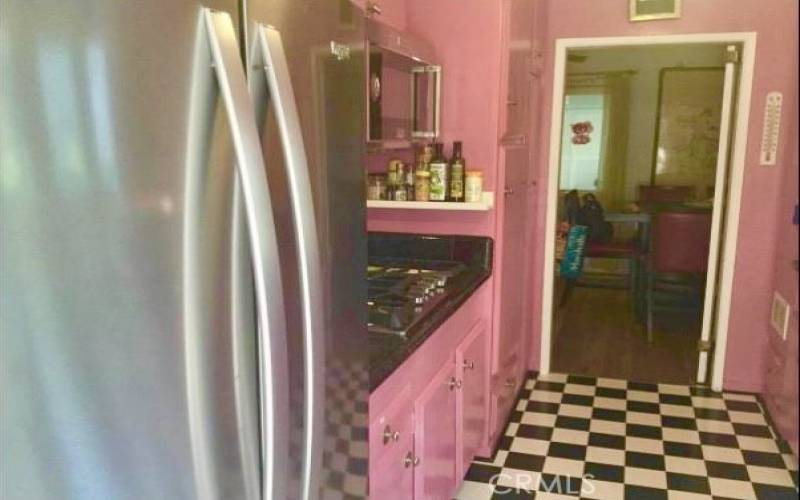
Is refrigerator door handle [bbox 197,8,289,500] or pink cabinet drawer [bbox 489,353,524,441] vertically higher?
refrigerator door handle [bbox 197,8,289,500]

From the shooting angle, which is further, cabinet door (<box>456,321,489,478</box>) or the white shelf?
the white shelf

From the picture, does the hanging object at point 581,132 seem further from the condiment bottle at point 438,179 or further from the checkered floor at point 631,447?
the condiment bottle at point 438,179

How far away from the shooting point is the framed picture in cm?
309

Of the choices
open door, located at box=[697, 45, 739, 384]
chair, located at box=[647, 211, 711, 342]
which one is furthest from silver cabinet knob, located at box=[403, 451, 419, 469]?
chair, located at box=[647, 211, 711, 342]

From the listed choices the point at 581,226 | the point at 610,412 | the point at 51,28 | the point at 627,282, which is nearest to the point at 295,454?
the point at 51,28

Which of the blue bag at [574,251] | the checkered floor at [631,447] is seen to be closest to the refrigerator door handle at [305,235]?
the checkered floor at [631,447]

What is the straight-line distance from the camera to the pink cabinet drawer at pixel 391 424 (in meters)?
1.43

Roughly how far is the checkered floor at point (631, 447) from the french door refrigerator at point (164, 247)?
1.70 metres

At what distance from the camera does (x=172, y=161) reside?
0.72 metres

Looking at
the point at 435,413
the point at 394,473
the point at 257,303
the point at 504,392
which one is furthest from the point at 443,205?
the point at 257,303

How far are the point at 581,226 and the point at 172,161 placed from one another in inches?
173

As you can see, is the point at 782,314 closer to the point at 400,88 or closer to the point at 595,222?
the point at 400,88

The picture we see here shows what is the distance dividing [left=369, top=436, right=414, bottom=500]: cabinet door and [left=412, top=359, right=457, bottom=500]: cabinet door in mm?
46

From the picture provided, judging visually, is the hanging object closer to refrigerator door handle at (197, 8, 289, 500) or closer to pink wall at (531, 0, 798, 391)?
pink wall at (531, 0, 798, 391)
